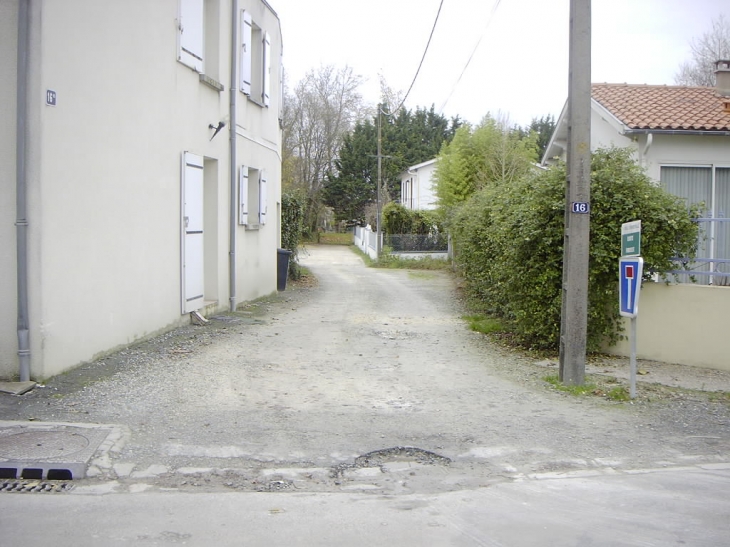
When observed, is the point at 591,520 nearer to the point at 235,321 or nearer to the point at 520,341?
the point at 520,341

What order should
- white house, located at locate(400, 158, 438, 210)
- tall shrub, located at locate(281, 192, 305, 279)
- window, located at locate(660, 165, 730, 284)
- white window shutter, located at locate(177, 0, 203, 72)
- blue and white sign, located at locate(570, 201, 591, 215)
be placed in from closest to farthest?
1. blue and white sign, located at locate(570, 201, 591, 215)
2. white window shutter, located at locate(177, 0, 203, 72)
3. window, located at locate(660, 165, 730, 284)
4. tall shrub, located at locate(281, 192, 305, 279)
5. white house, located at locate(400, 158, 438, 210)

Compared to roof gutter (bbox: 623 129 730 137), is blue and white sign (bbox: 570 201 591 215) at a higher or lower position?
lower

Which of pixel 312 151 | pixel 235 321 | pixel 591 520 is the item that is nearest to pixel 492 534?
pixel 591 520

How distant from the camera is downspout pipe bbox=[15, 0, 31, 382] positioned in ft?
24.2

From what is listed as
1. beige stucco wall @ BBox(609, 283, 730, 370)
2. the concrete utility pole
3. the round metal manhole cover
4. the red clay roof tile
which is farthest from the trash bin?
the round metal manhole cover

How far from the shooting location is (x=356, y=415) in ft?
24.3

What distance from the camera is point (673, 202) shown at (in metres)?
9.82

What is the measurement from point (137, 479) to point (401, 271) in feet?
80.5

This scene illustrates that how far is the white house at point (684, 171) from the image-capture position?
9938 mm

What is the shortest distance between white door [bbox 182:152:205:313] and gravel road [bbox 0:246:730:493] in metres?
0.79

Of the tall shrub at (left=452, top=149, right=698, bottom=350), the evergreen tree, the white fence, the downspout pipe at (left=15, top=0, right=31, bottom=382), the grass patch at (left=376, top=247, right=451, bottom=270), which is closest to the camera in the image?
the downspout pipe at (left=15, top=0, right=31, bottom=382)

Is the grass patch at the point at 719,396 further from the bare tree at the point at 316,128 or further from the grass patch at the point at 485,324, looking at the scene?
the bare tree at the point at 316,128

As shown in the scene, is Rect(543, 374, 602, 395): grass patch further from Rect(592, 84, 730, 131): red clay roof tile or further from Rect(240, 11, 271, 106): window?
Rect(240, 11, 271, 106): window

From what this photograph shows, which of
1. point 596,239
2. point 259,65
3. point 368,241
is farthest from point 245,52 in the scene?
point 368,241
